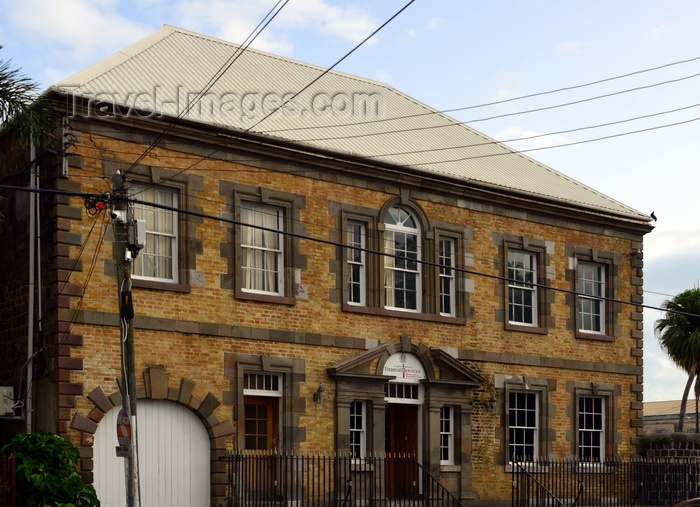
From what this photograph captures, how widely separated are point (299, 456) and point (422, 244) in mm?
6247

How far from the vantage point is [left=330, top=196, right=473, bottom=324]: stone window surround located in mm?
27125

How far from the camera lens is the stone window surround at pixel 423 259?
27.1 m

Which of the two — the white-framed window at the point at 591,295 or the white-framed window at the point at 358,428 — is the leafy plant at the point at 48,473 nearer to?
the white-framed window at the point at 358,428

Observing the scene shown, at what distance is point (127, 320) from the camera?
20.0m

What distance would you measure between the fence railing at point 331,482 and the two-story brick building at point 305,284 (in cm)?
37

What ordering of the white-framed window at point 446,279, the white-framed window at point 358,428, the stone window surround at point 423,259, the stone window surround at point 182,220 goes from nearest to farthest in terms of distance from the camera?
the stone window surround at point 182,220, the white-framed window at point 358,428, the stone window surround at point 423,259, the white-framed window at point 446,279

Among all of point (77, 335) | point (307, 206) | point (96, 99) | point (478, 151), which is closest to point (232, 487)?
point (77, 335)

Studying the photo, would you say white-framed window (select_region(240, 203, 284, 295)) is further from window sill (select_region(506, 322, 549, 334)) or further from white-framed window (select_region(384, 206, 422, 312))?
window sill (select_region(506, 322, 549, 334))

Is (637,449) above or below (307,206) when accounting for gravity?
below

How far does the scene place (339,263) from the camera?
27.0 metres

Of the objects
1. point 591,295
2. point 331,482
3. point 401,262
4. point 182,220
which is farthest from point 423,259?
point 182,220

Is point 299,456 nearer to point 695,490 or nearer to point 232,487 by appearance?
point 232,487

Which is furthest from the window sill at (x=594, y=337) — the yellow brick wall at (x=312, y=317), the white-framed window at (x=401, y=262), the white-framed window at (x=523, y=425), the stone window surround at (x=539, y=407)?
the white-framed window at (x=401, y=262)

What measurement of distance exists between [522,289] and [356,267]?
5469 mm
